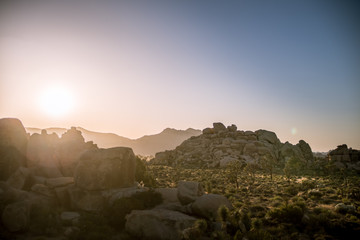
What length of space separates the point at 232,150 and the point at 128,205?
265 ft

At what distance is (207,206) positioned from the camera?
19453mm

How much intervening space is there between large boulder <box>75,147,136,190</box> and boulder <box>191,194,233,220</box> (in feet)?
29.7

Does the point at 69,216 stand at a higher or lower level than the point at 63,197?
lower

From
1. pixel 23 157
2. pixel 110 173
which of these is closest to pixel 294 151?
pixel 110 173

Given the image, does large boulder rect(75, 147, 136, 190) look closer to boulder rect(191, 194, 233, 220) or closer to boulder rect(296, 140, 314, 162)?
boulder rect(191, 194, 233, 220)

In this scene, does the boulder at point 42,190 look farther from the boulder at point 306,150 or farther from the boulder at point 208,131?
the boulder at point 208,131

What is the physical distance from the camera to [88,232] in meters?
16.0

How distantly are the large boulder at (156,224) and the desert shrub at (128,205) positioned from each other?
1673mm

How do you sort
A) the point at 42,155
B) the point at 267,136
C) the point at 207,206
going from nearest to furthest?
the point at 207,206, the point at 42,155, the point at 267,136

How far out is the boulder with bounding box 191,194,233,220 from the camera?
19125 mm

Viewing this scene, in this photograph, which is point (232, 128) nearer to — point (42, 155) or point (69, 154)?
point (69, 154)

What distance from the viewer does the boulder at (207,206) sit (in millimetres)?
19125

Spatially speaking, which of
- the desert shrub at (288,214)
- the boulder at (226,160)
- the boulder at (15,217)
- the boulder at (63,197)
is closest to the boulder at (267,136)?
the boulder at (226,160)

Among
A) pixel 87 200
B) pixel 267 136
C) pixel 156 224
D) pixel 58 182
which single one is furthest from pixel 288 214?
pixel 267 136
